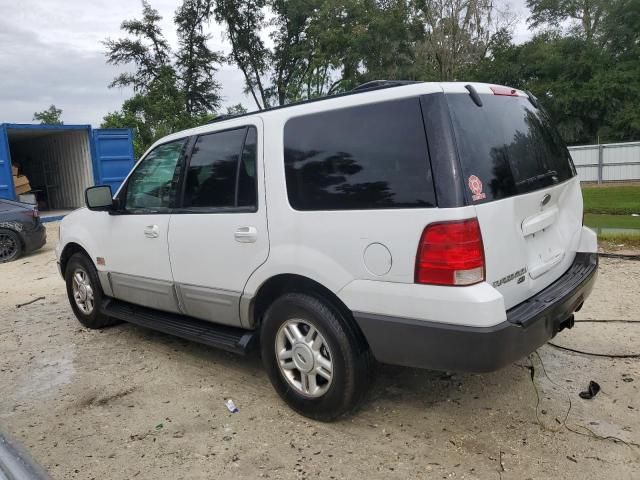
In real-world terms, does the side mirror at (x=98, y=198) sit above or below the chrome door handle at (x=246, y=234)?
above

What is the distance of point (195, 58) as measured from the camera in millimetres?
36969

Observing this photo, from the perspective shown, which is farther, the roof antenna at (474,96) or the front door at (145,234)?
the front door at (145,234)

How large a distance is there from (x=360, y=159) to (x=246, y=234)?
3.14 feet

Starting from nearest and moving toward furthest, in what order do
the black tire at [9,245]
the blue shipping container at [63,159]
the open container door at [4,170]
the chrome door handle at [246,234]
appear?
the chrome door handle at [246,234] < the black tire at [9,245] < the open container door at [4,170] < the blue shipping container at [63,159]

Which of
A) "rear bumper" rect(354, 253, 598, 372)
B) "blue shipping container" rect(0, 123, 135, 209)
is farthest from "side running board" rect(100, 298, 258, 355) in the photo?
"blue shipping container" rect(0, 123, 135, 209)

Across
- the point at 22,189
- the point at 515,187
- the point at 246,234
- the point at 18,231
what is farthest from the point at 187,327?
the point at 22,189

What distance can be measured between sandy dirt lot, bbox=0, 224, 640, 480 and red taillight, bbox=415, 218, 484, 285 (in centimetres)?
102

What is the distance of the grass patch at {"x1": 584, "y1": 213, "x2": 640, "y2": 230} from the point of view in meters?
10.7

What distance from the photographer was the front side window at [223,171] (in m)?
3.57

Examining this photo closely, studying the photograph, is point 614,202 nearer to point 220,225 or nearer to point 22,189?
point 220,225

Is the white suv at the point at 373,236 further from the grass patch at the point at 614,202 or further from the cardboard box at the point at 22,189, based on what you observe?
the cardboard box at the point at 22,189

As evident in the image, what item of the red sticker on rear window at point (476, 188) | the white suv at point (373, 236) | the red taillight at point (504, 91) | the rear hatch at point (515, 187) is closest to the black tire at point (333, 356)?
the white suv at point (373, 236)

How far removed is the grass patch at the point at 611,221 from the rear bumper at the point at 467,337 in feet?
28.8

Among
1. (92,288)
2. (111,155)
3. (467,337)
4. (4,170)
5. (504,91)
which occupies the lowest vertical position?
(92,288)
